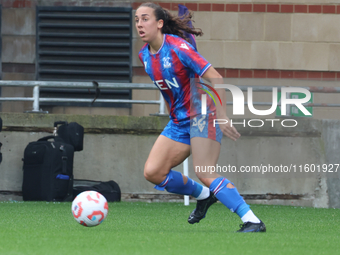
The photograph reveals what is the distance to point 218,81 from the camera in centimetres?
475

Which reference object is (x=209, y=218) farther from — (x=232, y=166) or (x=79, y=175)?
(x=79, y=175)

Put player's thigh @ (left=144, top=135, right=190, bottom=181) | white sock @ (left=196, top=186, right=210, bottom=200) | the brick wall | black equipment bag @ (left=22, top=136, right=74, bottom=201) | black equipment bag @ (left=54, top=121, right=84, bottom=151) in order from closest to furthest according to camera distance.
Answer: player's thigh @ (left=144, top=135, right=190, bottom=181), white sock @ (left=196, top=186, right=210, bottom=200), black equipment bag @ (left=22, top=136, right=74, bottom=201), black equipment bag @ (left=54, top=121, right=84, bottom=151), the brick wall

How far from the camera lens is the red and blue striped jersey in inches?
194

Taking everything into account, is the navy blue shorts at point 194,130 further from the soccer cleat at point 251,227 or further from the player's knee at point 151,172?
the soccer cleat at point 251,227

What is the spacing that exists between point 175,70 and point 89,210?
4.50 feet

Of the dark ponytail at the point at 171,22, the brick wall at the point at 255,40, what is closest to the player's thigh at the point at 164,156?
the dark ponytail at the point at 171,22

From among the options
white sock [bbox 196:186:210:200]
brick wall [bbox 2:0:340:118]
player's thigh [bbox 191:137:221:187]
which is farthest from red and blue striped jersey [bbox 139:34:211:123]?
brick wall [bbox 2:0:340:118]

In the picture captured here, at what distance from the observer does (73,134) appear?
883cm

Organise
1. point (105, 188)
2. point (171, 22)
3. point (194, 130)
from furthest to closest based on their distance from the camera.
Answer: point (105, 188), point (171, 22), point (194, 130)

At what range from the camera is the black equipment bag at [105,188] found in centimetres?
885

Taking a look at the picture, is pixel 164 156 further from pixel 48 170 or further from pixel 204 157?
pixel 48 170

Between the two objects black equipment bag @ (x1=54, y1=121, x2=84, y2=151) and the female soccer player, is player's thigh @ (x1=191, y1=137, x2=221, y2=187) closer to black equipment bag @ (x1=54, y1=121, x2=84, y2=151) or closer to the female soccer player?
the female soccer player

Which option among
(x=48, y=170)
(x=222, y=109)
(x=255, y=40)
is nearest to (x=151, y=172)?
(x=222, y=109)

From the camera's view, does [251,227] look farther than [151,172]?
No
